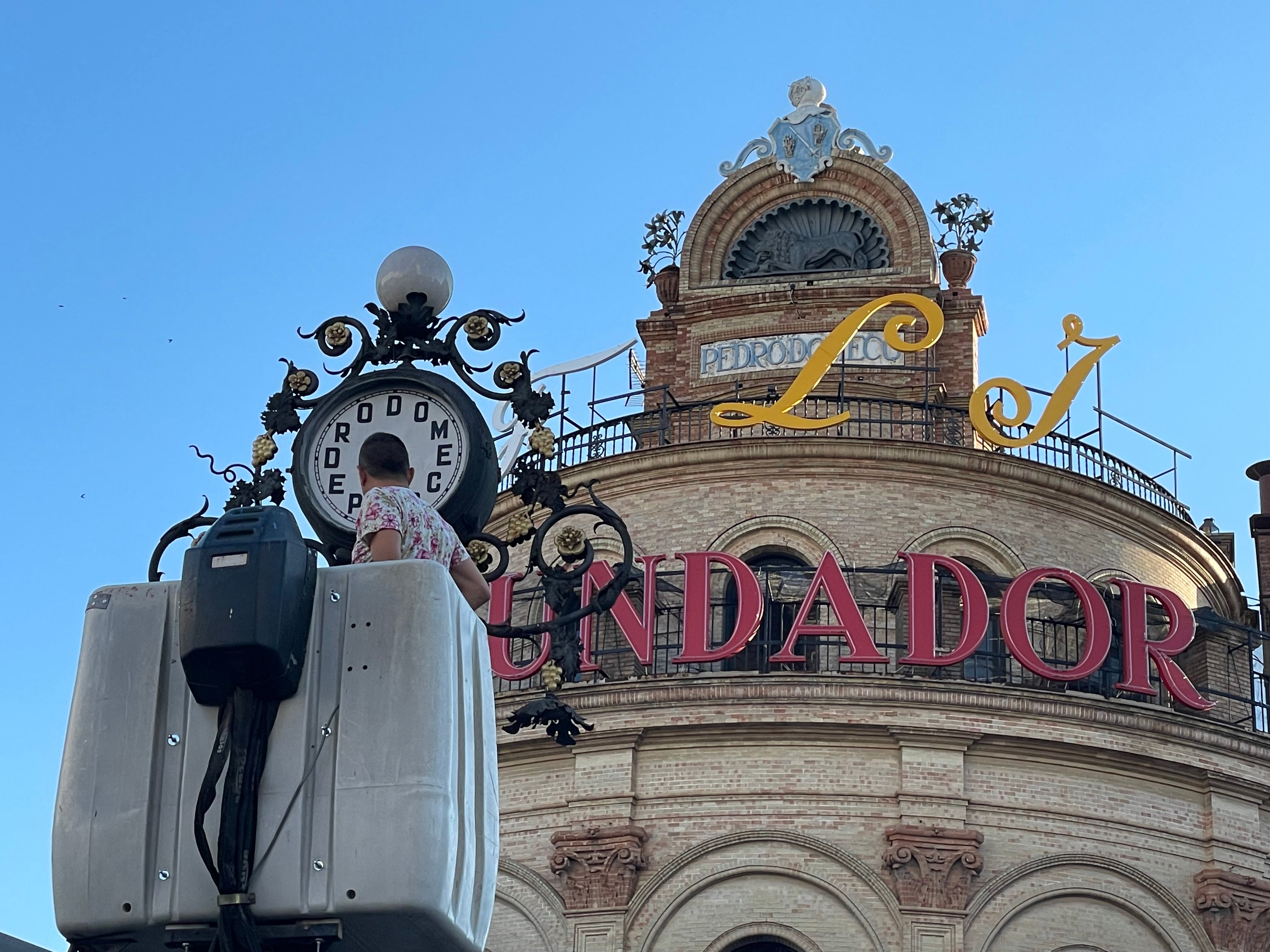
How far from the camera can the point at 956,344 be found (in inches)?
1575

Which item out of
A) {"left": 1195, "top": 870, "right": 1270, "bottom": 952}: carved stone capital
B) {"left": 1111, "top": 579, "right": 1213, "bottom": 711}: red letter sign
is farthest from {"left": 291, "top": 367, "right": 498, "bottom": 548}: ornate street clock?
{"left": 1111, "top": 579, "right": 1213, "bottom": 711}: red letter sign

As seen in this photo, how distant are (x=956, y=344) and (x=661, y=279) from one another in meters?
5.65

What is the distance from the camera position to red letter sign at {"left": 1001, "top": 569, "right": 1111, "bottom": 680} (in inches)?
1288

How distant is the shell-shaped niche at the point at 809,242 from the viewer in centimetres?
4094

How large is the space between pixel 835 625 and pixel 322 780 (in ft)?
90.2

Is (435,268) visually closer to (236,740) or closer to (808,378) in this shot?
(236,740)

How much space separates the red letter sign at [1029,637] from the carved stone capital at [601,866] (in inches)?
240

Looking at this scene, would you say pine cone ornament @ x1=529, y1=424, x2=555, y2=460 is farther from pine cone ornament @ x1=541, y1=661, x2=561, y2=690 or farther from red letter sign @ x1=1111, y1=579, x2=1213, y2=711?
red letter sign @ x1=1111, y1=579, x2=1213, y2=711

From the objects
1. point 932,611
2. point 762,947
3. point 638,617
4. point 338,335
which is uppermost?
point 932,611

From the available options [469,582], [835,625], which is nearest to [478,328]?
[469,582]

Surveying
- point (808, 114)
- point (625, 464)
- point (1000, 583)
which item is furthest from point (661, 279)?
point (1000, 583)

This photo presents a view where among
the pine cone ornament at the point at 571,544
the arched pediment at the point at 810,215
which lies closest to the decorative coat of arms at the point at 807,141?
the arched pediment at the point at 810,215

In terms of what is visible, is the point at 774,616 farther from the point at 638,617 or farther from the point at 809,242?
the point at 809,242

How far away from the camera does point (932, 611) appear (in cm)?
3297
